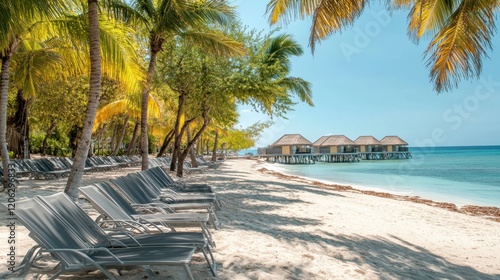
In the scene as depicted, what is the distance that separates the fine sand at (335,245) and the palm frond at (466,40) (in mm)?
2943

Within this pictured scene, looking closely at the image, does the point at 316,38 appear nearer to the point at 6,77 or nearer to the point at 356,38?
the point at 356,38

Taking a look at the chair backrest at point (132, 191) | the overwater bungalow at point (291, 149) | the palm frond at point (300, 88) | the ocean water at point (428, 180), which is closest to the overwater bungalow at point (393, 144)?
the overwater bungalow at point (291, 149)

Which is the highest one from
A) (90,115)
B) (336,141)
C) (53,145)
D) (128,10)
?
(336,141)

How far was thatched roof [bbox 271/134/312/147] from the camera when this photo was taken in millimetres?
58562

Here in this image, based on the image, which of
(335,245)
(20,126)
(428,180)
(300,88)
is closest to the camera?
(335,245)

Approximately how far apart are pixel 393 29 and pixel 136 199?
15.8 m

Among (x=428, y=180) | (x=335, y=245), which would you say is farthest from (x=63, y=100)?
(x=428, y=180)

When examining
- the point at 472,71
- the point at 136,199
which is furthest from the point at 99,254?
the point at 472,71

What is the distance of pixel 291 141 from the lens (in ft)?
194

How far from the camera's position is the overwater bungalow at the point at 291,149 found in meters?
58.8

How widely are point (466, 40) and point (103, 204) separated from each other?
6217mm

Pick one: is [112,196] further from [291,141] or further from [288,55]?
[291,141]

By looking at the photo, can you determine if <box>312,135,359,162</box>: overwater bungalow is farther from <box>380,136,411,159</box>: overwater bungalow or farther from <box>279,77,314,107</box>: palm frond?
<box>279,77,314,107</box>: palm frond

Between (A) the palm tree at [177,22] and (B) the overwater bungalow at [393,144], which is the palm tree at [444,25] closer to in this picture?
(A) the palm tree at [177,22]
